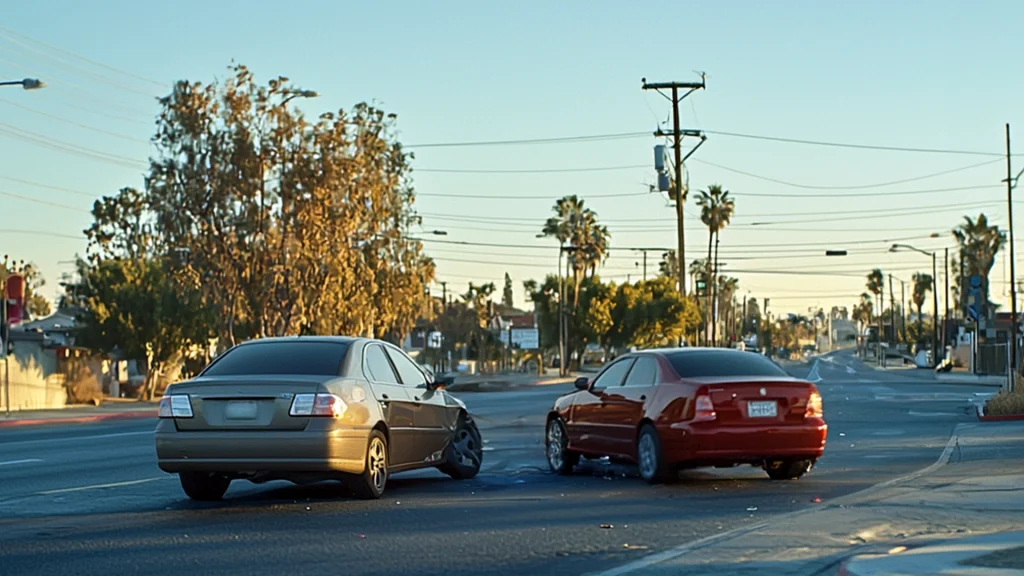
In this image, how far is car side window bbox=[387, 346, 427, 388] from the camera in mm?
14258

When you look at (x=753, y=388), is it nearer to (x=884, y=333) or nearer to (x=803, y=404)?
(x=803, y=404)

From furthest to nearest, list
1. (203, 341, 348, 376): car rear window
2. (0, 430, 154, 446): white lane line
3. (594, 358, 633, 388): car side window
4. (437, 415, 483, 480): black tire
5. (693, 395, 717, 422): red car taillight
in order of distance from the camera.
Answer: (0, 430, 154, 446): white lane line
(594, 358, 633, 388): car side window
(437, 415, 483, 480): black tire
(693, 395, 717, 422): red car taillight
(203, 341, 348, 376): car rear window

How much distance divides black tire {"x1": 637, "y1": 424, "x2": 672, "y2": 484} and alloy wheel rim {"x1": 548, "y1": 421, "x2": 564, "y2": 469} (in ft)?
5.84

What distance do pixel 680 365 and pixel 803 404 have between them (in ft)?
4.50

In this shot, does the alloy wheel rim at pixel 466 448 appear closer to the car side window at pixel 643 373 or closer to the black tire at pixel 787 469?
the car side window at pixel 643 373

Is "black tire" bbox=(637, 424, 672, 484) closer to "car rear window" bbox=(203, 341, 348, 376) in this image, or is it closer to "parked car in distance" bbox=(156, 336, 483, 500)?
"parked car in distance" bbox=(156, 336, 483, 500)

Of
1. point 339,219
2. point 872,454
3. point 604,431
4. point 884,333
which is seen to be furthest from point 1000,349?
point 884,333

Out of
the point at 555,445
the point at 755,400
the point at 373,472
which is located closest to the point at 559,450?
the point at 555,445

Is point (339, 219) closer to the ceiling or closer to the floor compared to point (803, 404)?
closer to the ceiling

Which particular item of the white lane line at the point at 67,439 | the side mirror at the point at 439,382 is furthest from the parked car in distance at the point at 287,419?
the white lane line at the point at 67,439

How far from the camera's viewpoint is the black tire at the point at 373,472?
41.8 feet

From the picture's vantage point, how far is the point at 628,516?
11758mm

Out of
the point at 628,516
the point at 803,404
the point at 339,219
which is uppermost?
the point at 339,219

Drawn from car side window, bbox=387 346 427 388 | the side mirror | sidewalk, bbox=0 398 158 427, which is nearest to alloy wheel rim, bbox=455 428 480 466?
the side mirror
